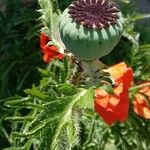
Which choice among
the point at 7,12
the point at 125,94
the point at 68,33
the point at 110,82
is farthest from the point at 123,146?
the point at 68,33

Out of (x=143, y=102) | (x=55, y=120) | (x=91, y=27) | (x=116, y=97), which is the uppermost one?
(x=91, y=27)

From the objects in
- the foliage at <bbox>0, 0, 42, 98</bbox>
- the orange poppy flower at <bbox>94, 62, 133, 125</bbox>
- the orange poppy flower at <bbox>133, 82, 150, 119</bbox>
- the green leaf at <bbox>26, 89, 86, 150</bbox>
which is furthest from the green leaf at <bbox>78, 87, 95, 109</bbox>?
the foliage at <bbox>0, 0, 42, 98</bbox>

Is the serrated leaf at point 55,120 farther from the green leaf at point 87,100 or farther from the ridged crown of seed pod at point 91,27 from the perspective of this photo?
the ridged crown of seed pod at point 91,27

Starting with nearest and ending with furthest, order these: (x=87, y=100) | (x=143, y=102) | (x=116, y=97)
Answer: (x=87, y=100)
(x=116, y=97)
(x=143, y=102)

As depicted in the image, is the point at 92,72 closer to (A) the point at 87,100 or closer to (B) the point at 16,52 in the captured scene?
(A) the point at 87,100

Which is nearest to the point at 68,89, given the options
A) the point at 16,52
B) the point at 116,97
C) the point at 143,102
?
the point at 116,97

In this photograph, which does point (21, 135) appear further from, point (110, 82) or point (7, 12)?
point (7, 12)

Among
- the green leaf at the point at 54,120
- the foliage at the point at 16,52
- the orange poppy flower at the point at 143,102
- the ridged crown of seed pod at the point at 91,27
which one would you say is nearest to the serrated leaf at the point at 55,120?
the green leaf at the point at 54,120
